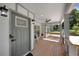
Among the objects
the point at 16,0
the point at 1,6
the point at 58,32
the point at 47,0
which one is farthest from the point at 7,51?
the point at 58,32

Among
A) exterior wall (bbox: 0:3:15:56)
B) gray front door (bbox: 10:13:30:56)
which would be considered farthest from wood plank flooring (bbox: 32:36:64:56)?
exterior wall (bbox: 0:3:15:56)

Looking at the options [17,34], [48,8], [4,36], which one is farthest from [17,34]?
[48,8]

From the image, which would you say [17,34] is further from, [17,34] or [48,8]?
[48,8]

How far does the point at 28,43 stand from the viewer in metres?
5.18

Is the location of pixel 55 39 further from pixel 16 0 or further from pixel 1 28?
pixel 16 0

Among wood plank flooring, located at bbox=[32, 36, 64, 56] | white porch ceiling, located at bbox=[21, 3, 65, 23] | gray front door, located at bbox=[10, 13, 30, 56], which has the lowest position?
wood plank flooring, located at bbox=[32, 36, 64, 56]

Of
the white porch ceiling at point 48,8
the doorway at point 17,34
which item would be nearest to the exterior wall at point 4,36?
the doorway at point 17,34

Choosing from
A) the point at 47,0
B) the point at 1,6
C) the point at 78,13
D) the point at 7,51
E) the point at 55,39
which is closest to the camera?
the point at 47,0

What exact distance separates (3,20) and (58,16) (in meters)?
3.95

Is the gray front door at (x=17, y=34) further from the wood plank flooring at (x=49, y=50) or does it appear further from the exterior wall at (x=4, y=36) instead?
the wood plank flooring at (x=49, y=50)

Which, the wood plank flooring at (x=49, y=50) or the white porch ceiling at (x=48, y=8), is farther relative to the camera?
the wood plank flooring at (x=49, y=50)

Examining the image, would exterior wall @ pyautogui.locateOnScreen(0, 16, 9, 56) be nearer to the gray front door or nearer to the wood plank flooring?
the gray front door

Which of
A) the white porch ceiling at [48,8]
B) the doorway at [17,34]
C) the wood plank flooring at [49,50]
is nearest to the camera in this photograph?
the doorway at [17,34]

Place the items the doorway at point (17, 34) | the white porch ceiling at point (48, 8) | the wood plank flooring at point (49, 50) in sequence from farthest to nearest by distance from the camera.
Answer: the wood plank flooring at point (49, 50) < the white porch ceiling at point (48, 8) < the doorway at point (17, 34)
